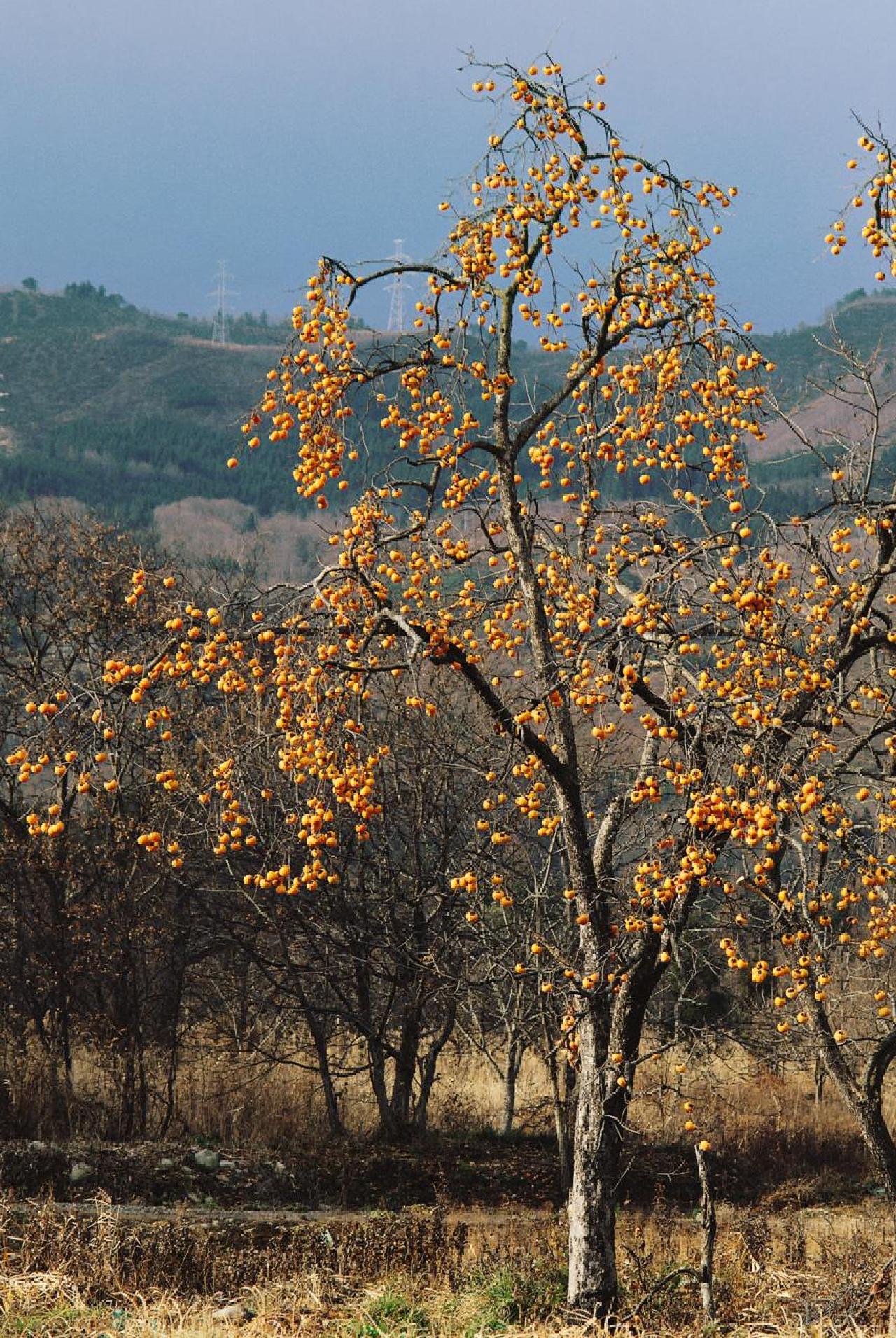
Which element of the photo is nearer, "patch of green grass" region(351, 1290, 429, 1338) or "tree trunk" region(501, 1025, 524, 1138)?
"patch of green grass" region(351, 1290, 429, 1338)

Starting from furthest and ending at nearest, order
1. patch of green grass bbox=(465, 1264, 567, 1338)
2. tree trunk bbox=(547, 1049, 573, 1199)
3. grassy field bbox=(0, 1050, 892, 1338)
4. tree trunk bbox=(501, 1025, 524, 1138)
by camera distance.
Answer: tree trunk bbox=(501, 1025, 524, 1138)
tree trunk bbox=(547, 1049, 573, 1199)
patch of green grass bbox=(465, 1264, 567, 1338)
grassy field bbox=(0, 1050, 892, 1338)

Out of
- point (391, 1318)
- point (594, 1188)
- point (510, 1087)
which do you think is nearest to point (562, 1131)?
point (510, 1087)

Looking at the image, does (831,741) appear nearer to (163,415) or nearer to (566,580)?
(566,580)

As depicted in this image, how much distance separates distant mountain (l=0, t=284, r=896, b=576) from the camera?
334 ft

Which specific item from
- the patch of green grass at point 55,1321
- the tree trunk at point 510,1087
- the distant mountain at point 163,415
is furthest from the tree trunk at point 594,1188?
the distant mountain at point 163,415

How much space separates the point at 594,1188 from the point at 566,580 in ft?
11.8

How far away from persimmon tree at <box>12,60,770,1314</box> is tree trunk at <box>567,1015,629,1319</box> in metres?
0.01

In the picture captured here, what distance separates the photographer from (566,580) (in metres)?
8.45

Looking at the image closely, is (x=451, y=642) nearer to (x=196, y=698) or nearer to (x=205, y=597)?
(x=196, y=698)

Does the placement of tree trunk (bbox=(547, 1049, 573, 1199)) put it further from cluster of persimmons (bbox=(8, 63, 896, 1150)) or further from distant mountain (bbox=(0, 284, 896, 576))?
distant mountain (bbox=(0, 284, 896, 576))

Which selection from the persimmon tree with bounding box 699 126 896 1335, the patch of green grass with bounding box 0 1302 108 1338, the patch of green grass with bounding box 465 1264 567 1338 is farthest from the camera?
the patch of green grass with bounding box 465 1264 567 1338

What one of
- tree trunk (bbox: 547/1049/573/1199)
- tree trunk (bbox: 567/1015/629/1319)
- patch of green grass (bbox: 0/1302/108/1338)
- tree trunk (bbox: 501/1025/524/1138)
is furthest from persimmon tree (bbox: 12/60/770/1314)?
tree trunk (bbox: 501/1025/524/1138)

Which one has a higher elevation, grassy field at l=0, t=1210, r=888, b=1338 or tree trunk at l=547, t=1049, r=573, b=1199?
tree trunk at l=547, t=1049, r=573, b=1199

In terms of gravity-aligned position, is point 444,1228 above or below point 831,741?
below
